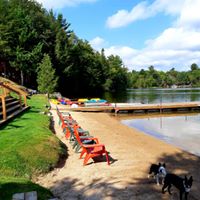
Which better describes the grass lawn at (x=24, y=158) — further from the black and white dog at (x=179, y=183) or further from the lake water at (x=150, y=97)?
the lake water at (x=150, y=97)

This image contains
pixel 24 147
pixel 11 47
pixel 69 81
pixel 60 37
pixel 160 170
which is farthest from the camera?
pixel 69 81

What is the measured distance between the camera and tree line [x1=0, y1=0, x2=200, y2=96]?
46.3 metres

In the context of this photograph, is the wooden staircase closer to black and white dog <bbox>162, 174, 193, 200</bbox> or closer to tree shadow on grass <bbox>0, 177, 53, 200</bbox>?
tree shadow on grass <bbox>0, 177, 53, 200</bbox>

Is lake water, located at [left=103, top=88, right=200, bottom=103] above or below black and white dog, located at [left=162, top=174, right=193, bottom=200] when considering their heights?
above

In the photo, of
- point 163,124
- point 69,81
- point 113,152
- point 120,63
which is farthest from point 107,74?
point 113,152

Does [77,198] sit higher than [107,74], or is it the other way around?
[107,74]

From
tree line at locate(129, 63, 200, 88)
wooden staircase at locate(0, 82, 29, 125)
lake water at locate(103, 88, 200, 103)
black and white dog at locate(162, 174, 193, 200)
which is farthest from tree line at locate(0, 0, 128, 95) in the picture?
tree line at locate(129, 63, 200, 88)

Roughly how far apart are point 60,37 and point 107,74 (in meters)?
38.6

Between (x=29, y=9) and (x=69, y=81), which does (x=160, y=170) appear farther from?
(x=69, y=81)

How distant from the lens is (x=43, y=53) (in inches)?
2159

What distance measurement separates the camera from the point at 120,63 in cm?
10906

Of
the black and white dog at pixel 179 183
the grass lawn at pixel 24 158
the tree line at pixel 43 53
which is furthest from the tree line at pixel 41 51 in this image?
the black and white dog at pixel 179 183

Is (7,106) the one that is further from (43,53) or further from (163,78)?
(163,78)

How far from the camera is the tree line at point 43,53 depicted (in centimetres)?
4631
